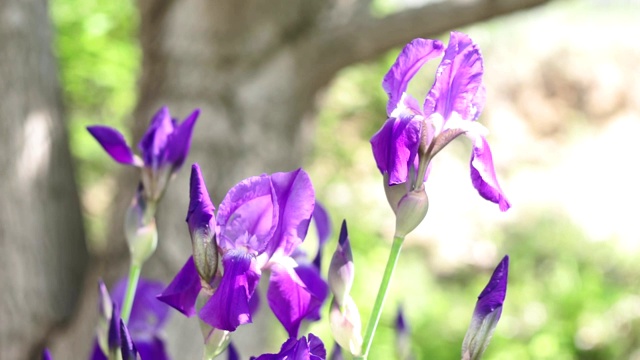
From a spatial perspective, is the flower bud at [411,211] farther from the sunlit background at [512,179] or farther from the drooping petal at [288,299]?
the sunlit background at [512,179]

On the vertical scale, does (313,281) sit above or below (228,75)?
above

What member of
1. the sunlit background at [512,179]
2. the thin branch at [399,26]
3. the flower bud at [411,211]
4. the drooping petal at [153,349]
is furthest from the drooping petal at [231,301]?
the sunlit background at [512,179]

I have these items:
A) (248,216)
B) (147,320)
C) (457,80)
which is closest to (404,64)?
(457,80)

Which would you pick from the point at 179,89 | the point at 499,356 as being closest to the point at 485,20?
the point at 179,89

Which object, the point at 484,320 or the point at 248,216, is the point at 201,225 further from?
the point at 484,320

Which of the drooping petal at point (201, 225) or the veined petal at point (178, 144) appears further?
the veined petal at point (178, 144)
